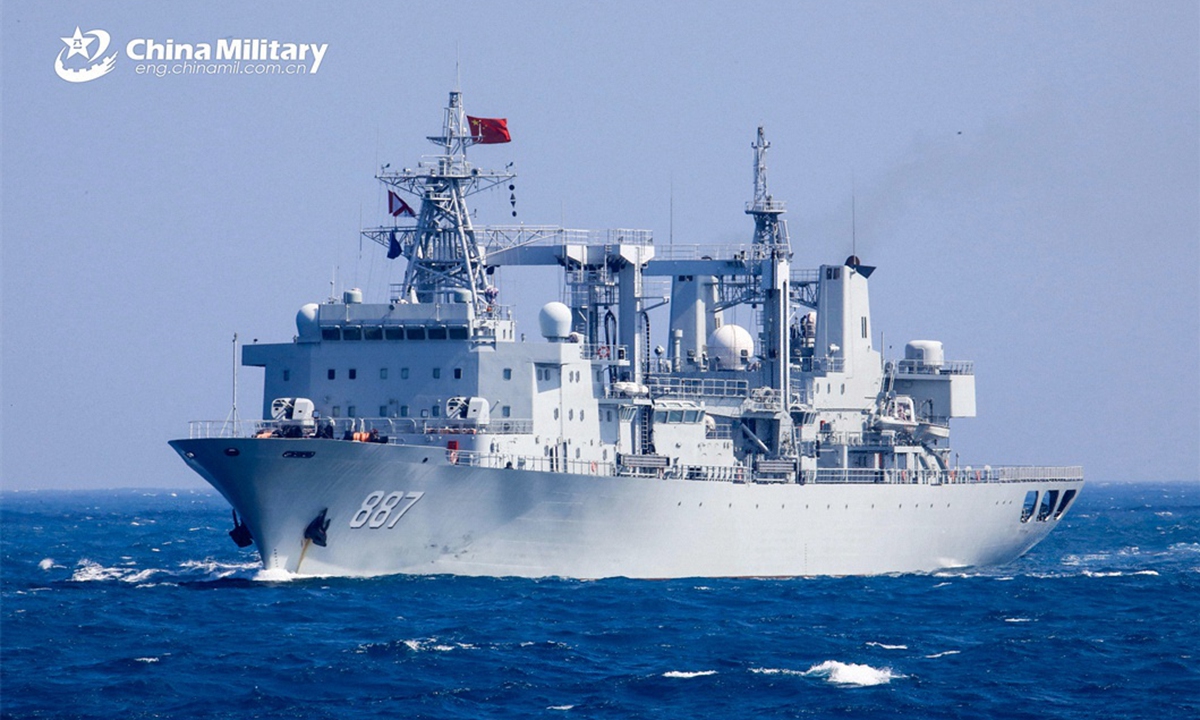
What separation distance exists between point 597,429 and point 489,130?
8381 millimetres

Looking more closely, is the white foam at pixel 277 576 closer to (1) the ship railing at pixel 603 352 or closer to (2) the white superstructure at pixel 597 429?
(2) the white superstructure at pixel 597 429

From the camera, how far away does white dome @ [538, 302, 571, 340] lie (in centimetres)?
4225

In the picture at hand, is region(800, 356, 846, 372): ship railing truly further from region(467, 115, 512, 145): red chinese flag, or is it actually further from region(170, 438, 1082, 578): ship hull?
region(467, 115, 512, 145): red chinese flag

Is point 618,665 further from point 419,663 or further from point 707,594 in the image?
point 707,594

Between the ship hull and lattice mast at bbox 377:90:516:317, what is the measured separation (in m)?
6.51

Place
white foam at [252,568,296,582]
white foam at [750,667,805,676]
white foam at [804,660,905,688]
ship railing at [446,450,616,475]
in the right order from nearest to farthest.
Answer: white foam at [804,660,905,688] < white foam at [750,667,805,676] < white foam at [252,568,296,582] < ship railing at [446,450,616,475]

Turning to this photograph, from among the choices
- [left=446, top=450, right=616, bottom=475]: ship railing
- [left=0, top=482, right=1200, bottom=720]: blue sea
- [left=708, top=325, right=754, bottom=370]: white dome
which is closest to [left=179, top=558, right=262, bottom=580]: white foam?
[left=0, top=482, right=1200, bottom=720]: blue sea

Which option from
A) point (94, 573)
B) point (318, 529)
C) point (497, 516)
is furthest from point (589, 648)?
point (94, 573)

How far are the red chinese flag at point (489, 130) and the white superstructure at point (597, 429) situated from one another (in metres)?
0.07

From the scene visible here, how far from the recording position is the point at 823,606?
4016cm

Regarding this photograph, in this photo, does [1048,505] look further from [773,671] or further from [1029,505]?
[773,671]

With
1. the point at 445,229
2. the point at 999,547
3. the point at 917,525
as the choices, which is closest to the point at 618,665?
the point at 445,229

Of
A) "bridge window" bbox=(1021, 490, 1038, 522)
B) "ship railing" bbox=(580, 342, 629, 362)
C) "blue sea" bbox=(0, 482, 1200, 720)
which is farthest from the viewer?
"bridge window" bbox=(1021, 490, 1038, 522)

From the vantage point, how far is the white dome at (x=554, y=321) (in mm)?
42250
